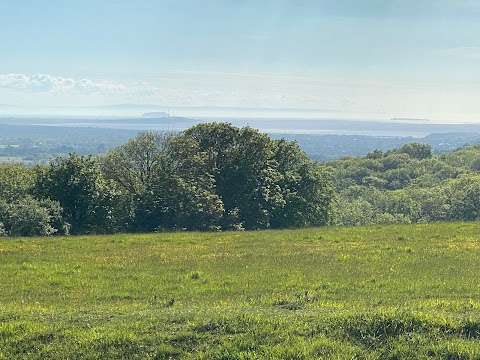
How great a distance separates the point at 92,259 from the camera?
64.5ft

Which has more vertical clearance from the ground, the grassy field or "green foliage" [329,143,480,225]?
the grassy field

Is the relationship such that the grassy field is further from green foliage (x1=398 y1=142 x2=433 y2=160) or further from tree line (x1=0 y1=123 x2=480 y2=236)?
green foliage (x1=398 y1=142 x2=433 y2=160)

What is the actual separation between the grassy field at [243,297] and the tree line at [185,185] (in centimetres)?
1366

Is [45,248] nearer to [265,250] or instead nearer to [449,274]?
[265,250]

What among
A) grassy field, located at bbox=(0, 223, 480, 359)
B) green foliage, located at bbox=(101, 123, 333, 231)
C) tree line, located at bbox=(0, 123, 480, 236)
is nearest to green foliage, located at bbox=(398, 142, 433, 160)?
tree line, located at bbox=(0, 123, 480, 236)

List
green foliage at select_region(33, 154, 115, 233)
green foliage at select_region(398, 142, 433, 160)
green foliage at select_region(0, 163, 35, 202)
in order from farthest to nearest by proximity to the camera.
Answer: green foliage at select_region(398, 142, 433, 160) → green foliage at select_region(0, 163, 35, 202) → green foliage at select_region(33, 154, 115, 233)

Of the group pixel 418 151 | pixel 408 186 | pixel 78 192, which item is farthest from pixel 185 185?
pixel 418 151

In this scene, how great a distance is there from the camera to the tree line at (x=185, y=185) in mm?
38906

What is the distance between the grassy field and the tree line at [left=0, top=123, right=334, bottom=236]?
13.7 metres

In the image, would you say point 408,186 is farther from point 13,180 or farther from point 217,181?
point 13,180

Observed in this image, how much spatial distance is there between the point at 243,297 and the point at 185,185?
1151 inches

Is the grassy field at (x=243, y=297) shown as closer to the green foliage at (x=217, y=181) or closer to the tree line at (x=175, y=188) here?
the tree line at (x=175, y=188)

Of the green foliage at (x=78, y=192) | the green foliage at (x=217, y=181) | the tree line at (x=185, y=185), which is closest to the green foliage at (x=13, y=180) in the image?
the tree line at (x=185, y=185)

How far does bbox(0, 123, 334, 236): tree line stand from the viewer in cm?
3891
